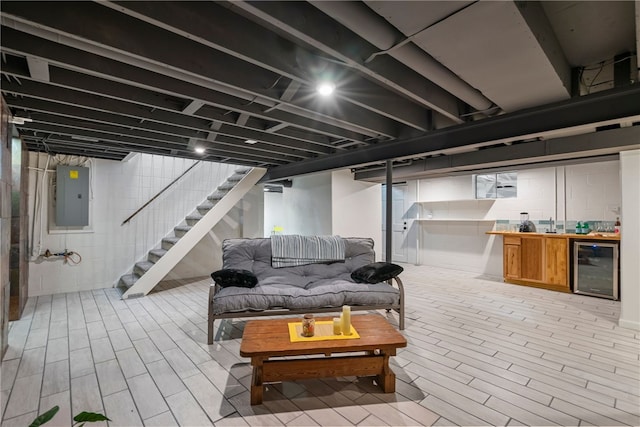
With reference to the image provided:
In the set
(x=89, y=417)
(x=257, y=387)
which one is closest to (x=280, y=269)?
A: (x=257, y=387)

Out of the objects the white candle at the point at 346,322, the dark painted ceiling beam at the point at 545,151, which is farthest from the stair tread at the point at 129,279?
the dark painted ceiling beam at the point at 545,151

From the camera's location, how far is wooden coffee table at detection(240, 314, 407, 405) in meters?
1.93

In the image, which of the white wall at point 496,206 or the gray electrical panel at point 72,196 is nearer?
the gray electrical panel at point 72,196

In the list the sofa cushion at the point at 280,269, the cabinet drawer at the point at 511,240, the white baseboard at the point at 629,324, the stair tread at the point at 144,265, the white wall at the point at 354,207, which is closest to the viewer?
the white baseboard at the point at 629,324

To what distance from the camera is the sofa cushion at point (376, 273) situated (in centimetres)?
333

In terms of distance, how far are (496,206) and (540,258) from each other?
4.47ft

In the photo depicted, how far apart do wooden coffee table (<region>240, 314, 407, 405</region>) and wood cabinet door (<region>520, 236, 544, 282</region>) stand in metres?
4.34

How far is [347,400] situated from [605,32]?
2876mm

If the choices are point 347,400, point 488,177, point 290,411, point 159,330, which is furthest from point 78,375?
point 488,177

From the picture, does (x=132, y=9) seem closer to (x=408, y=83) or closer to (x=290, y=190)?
(x=408, y=83)

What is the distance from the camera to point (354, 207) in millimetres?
6008

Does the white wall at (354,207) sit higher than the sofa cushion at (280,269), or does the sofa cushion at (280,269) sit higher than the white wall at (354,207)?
the white wall at (354,207)

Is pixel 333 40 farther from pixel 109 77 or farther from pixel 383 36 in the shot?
pixel 109 77

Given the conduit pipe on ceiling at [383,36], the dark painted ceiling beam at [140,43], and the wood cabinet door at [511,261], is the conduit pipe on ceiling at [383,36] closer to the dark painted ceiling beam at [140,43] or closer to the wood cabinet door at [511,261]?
the dark painted ceiling beam at [140,43]
